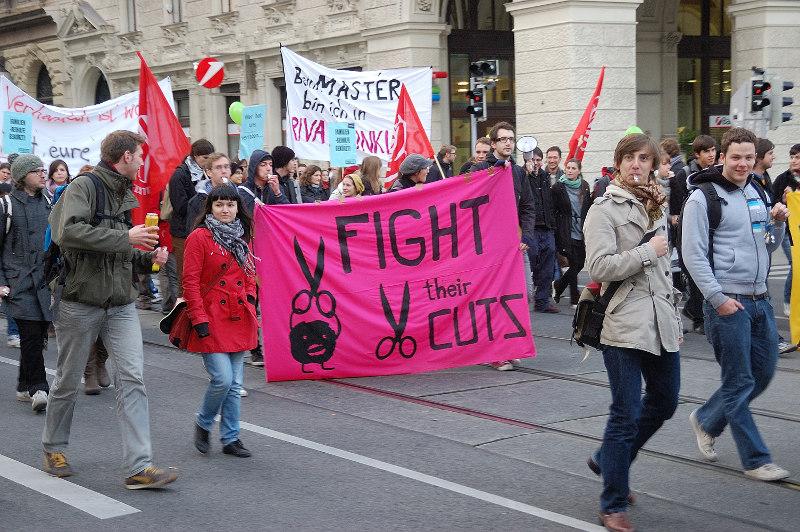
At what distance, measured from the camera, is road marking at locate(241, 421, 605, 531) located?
564 centimetres

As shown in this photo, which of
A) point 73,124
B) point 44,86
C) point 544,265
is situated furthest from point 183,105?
point 544,265

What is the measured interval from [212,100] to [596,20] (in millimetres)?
12074

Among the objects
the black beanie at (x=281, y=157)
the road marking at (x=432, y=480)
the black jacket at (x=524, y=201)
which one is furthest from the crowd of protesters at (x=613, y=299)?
the black jacket at (x=524, y=201)

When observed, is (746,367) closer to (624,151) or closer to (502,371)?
(624,151)

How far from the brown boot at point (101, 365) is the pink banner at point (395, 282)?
124 centimetres

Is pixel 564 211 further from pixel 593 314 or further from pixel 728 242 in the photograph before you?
pixel 593 314

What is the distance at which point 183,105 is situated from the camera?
31.5m

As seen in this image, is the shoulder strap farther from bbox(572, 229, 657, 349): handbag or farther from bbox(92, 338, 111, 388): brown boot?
bbox(92, 338, 111, 388): brown boot

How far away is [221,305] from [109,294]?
0.84 m

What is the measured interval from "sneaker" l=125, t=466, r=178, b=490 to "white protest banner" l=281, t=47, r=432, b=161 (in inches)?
382

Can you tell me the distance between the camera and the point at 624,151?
5.55 m

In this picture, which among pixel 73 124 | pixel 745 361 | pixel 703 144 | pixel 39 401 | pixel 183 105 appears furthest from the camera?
pixel 183 105

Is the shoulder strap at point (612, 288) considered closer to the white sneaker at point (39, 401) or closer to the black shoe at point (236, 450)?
the black shoe at point (236, 450)

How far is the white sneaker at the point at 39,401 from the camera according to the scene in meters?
8.27
